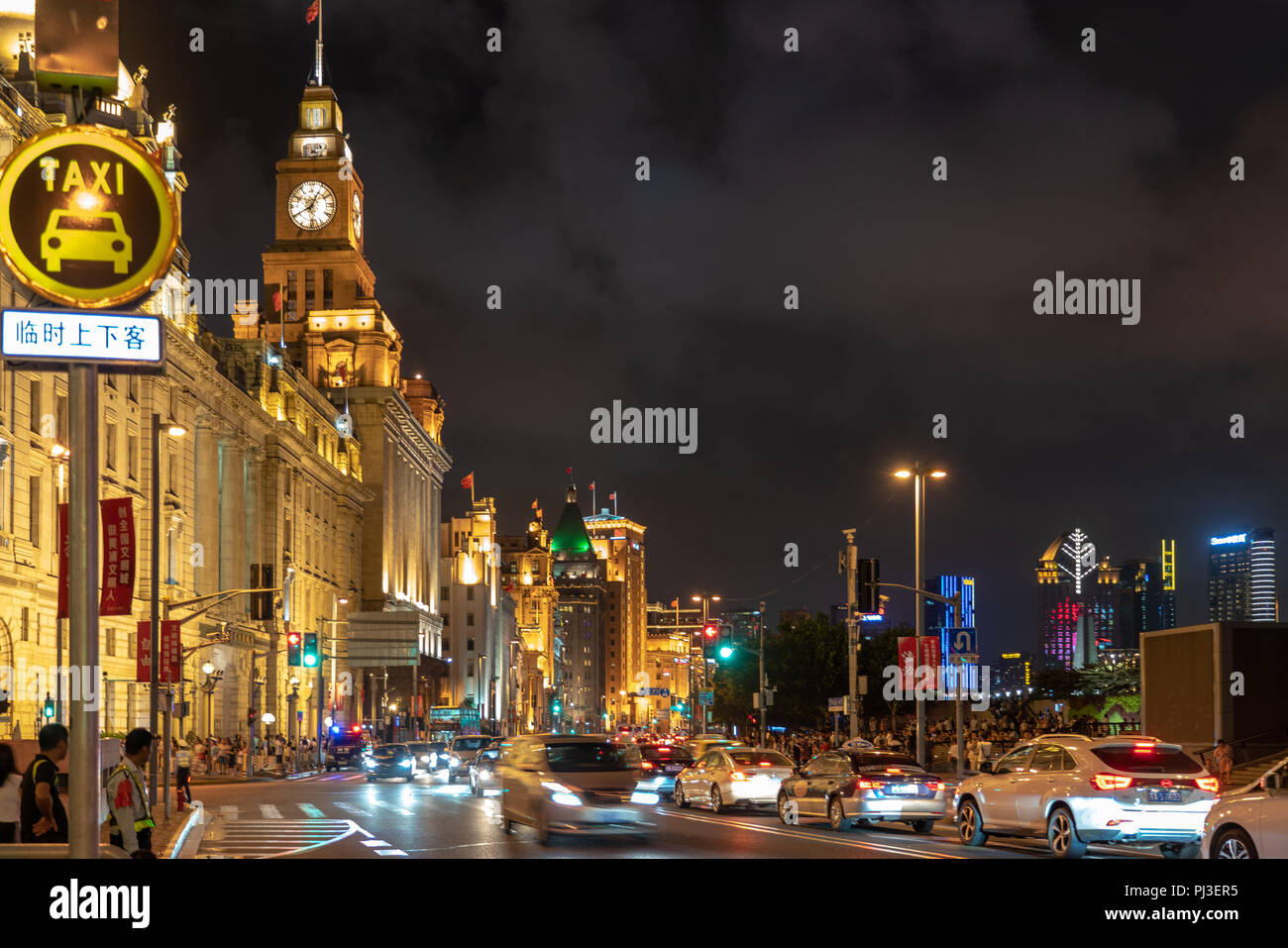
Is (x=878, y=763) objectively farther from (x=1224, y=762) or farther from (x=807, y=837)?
(x=1224, y=762)

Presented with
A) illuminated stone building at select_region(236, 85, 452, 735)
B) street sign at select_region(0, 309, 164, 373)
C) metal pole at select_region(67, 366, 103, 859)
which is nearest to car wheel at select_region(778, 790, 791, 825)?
metal pole at select_region(67, 366, 103, 859)

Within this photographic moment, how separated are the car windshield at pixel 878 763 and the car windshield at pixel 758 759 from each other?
5678 millimetres

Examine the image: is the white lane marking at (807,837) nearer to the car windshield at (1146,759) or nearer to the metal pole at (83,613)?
the car windshield at (1146,759)

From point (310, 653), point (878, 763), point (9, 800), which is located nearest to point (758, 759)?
point (878, 763)

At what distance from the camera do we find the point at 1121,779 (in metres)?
19.2

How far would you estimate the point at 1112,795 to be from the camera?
1916 centimetres

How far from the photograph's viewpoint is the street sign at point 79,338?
25.4 ft

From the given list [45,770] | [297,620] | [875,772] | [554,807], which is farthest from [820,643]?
[45,770]

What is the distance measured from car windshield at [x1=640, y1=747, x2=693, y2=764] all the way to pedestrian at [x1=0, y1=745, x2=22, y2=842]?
105ft

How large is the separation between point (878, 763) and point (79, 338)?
70.0 ft

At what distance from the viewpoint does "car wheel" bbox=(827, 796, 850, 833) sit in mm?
26672

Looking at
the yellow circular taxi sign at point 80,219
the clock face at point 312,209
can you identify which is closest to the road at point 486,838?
the yellow circular taxi sign at point 80,219
